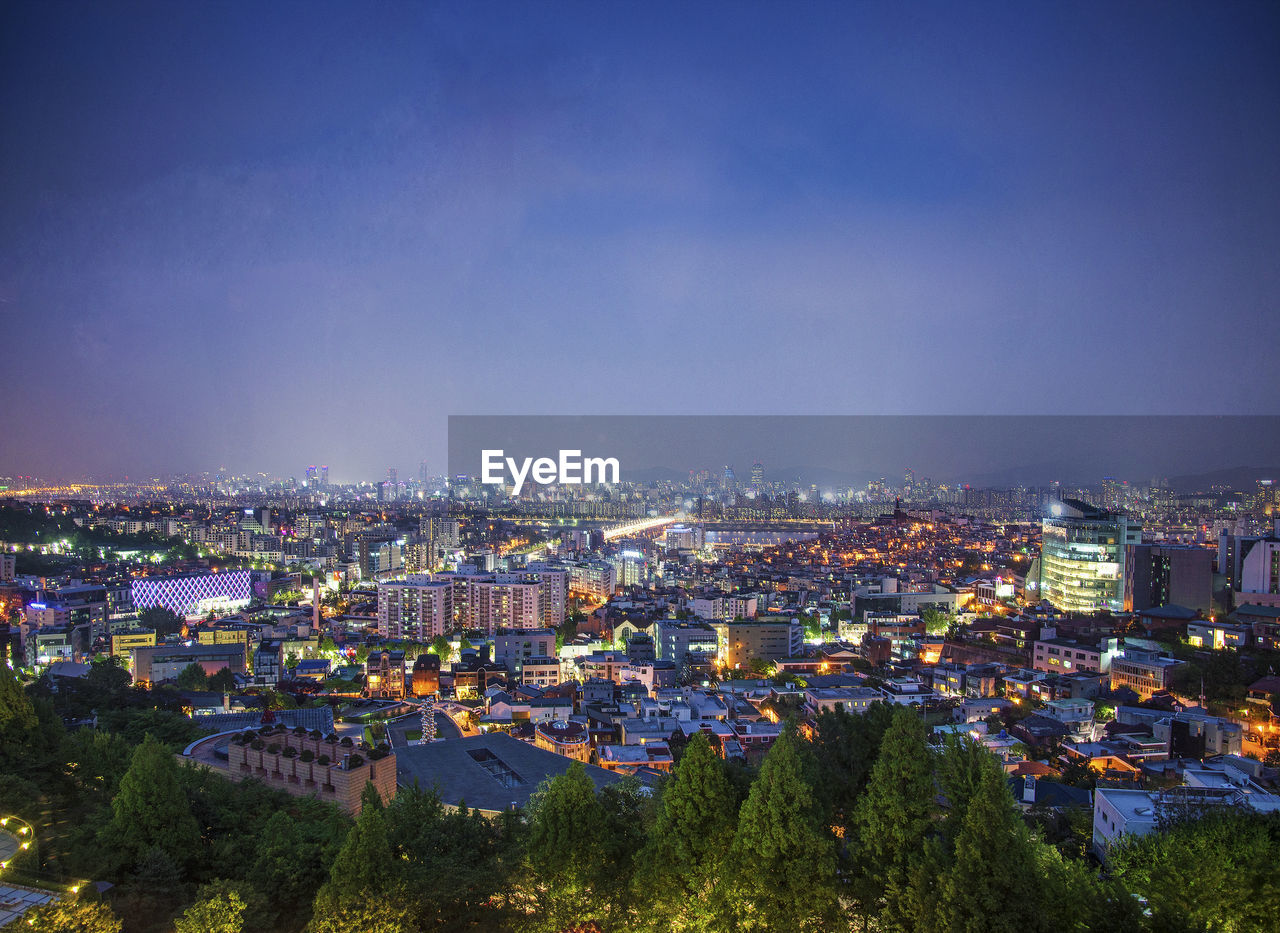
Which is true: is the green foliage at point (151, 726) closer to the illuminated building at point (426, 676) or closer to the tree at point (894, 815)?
the illuminated building at point (426, 676)

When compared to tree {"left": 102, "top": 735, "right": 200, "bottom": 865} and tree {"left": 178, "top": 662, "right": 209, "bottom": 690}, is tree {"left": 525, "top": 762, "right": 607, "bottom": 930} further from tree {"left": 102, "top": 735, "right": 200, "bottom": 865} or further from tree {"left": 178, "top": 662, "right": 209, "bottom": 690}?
tree {"left": 178, "top": 662, "right": 209, "bottom": 690}

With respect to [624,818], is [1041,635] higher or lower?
lower

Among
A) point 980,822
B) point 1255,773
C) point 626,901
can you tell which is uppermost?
point 980,822

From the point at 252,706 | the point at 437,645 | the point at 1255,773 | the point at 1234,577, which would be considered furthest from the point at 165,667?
the point at 1234,577

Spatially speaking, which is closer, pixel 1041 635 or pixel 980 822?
pixel 980 822

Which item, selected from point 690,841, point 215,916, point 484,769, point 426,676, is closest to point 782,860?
point 690,841

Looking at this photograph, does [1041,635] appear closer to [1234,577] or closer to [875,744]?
[1234,577]

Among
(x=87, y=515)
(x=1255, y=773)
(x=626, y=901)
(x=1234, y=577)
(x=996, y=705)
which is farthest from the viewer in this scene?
(x=87, y=515)
